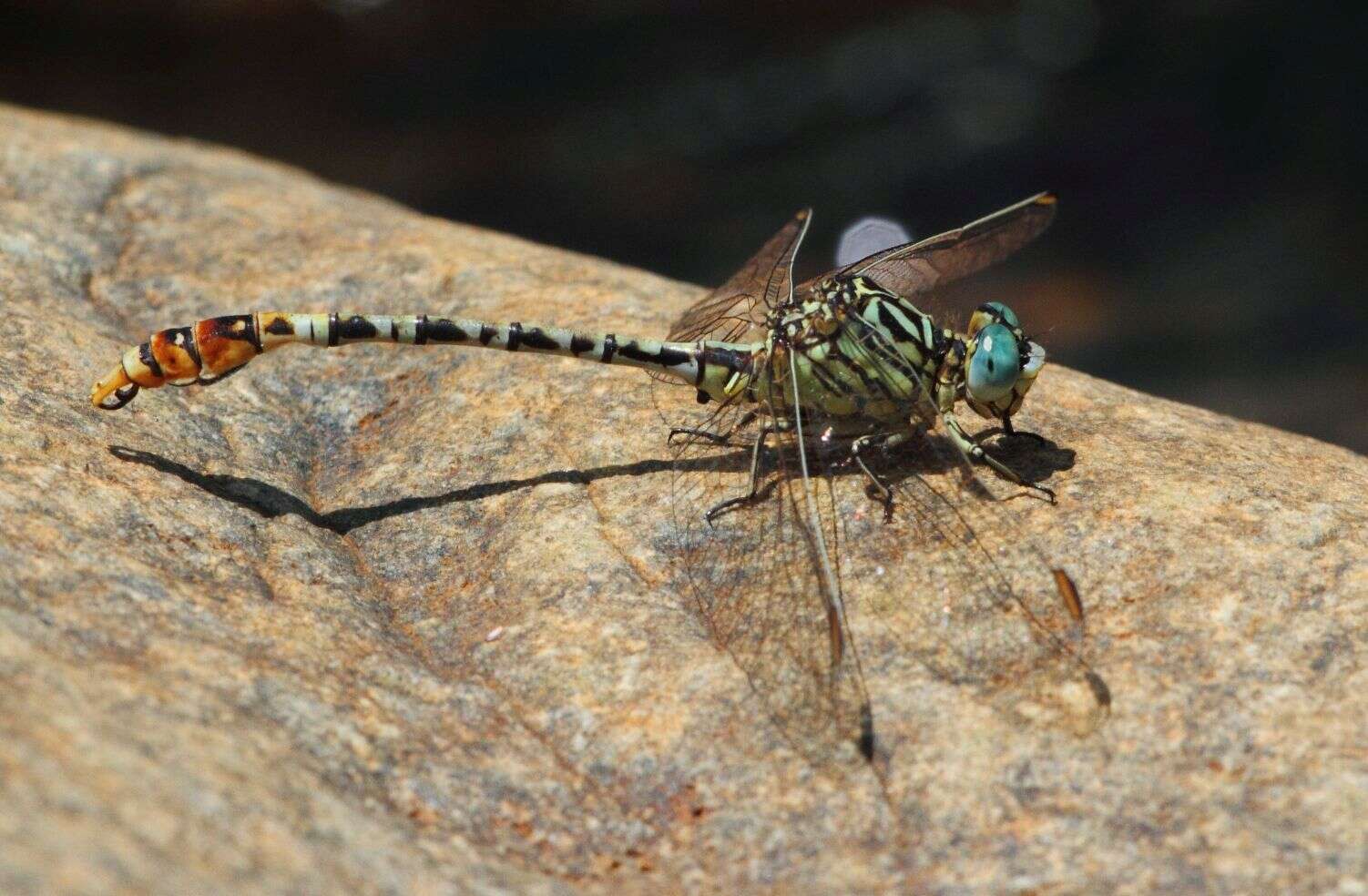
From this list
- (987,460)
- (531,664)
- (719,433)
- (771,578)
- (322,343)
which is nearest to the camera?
(531,664)

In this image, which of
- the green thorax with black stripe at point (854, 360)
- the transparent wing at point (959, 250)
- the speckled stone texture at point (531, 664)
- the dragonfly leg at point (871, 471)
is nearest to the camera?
the speckled stone texture at point (531, 664)

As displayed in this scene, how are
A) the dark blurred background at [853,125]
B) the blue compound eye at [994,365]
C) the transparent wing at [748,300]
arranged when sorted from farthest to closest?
the dark blurred background at [853,125], the transparent wing at [748,300], the blue compound eye at [994,365]

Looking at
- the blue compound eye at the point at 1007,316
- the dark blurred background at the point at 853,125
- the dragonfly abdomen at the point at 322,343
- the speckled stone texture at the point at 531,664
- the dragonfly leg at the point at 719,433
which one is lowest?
the speckled stone texture at the point at 531,664

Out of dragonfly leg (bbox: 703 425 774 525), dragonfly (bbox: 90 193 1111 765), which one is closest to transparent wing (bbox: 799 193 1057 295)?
dragonfly (bbox: 90 193 1111 765)

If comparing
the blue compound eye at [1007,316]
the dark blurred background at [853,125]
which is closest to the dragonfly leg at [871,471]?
the blue compound eye at [1007,316]

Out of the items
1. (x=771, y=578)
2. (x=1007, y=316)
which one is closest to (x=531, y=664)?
(x=771, y=578)

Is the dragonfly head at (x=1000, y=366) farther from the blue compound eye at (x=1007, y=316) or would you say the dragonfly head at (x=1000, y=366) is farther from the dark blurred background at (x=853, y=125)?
the dark blurred background at (x=853, y=125)

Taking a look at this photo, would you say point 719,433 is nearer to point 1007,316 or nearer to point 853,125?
point 1007,316
